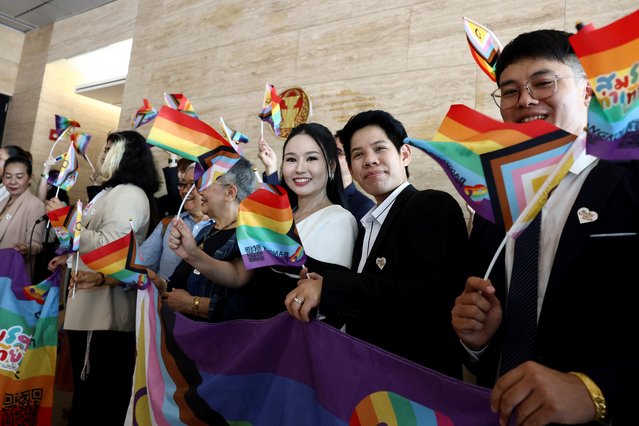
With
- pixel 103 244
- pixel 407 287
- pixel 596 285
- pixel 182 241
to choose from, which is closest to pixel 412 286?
pixel 407 287

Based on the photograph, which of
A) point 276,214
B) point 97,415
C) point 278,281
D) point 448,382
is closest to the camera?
point 448,382

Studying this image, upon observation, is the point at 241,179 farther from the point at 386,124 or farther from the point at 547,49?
the point at 547,49

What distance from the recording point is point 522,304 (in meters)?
0.92

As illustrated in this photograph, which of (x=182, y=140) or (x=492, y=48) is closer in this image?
(x=182, y=140)

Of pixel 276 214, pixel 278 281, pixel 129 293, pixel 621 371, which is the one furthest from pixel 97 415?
pixel 621 371

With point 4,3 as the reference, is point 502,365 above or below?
below

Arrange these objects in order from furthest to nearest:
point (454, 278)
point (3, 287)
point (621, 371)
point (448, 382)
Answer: point (3, 287) < point (454, 278) < point (448, 382) < point (621, 371)

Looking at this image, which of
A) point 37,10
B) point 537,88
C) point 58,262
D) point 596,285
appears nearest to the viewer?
point 596,285

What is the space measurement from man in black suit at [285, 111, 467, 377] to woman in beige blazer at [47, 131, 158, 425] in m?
1.30

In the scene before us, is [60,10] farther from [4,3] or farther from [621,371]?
[621,371]

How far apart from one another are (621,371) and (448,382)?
0.93ft

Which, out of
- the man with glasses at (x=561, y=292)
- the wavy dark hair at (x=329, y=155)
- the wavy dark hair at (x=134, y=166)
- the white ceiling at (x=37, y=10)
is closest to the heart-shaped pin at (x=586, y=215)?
the man with glasses at (x=561, y=292)

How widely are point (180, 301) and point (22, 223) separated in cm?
204

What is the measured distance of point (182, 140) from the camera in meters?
1.54
